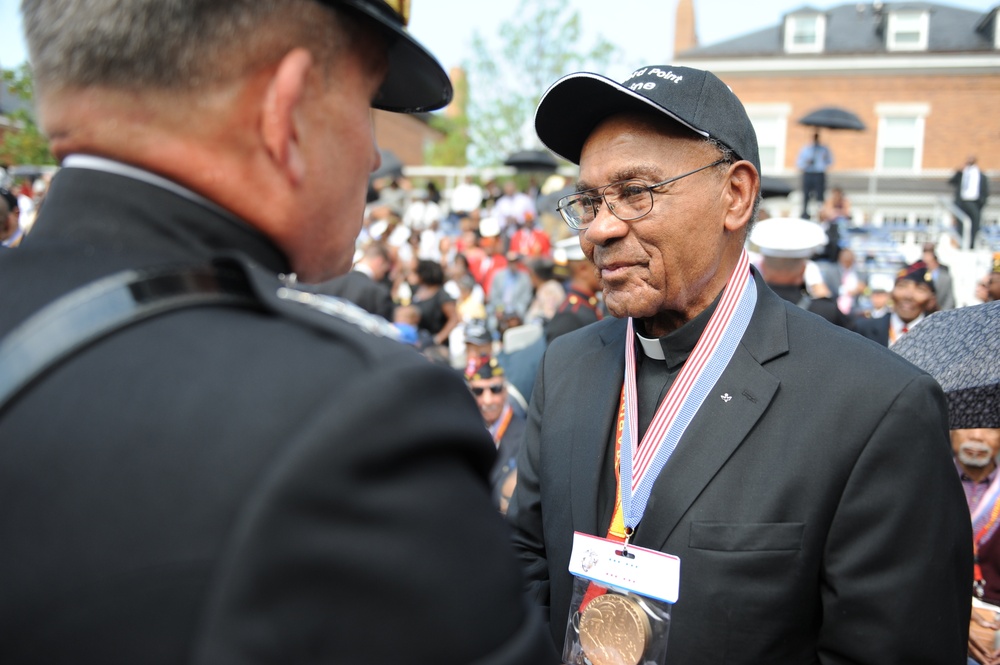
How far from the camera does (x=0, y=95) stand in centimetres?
3316

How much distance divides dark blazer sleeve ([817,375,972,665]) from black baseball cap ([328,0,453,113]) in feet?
4.17

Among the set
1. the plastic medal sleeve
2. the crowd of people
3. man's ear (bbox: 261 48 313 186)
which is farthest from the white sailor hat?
man's ear (bbox: 261 48 313 186)

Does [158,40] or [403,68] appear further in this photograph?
[403,68]

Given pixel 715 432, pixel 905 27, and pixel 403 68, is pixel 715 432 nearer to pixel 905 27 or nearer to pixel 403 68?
pixel 403 68

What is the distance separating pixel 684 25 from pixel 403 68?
40.8 meters

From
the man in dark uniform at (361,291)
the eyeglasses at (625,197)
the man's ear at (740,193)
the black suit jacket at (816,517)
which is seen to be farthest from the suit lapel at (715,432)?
the man in dark uniform at (361,291)

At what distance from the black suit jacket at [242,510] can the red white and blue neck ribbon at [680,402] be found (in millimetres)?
1223

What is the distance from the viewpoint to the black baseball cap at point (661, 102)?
2.22 meters

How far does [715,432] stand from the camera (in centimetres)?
210

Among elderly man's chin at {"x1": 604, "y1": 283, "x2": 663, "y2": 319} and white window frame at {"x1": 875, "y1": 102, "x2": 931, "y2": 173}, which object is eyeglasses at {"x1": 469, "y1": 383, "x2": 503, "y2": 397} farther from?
white window frame at {"x1": 875, "y1": 102, "x2": 931, "y2": 173}

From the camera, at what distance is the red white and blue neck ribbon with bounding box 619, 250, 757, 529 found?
2121 millimetres

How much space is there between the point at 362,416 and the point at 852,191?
29.0 metres

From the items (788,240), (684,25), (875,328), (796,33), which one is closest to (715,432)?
(788,240)

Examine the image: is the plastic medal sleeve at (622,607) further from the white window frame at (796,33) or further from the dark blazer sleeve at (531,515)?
the white window frame at (796,33)
